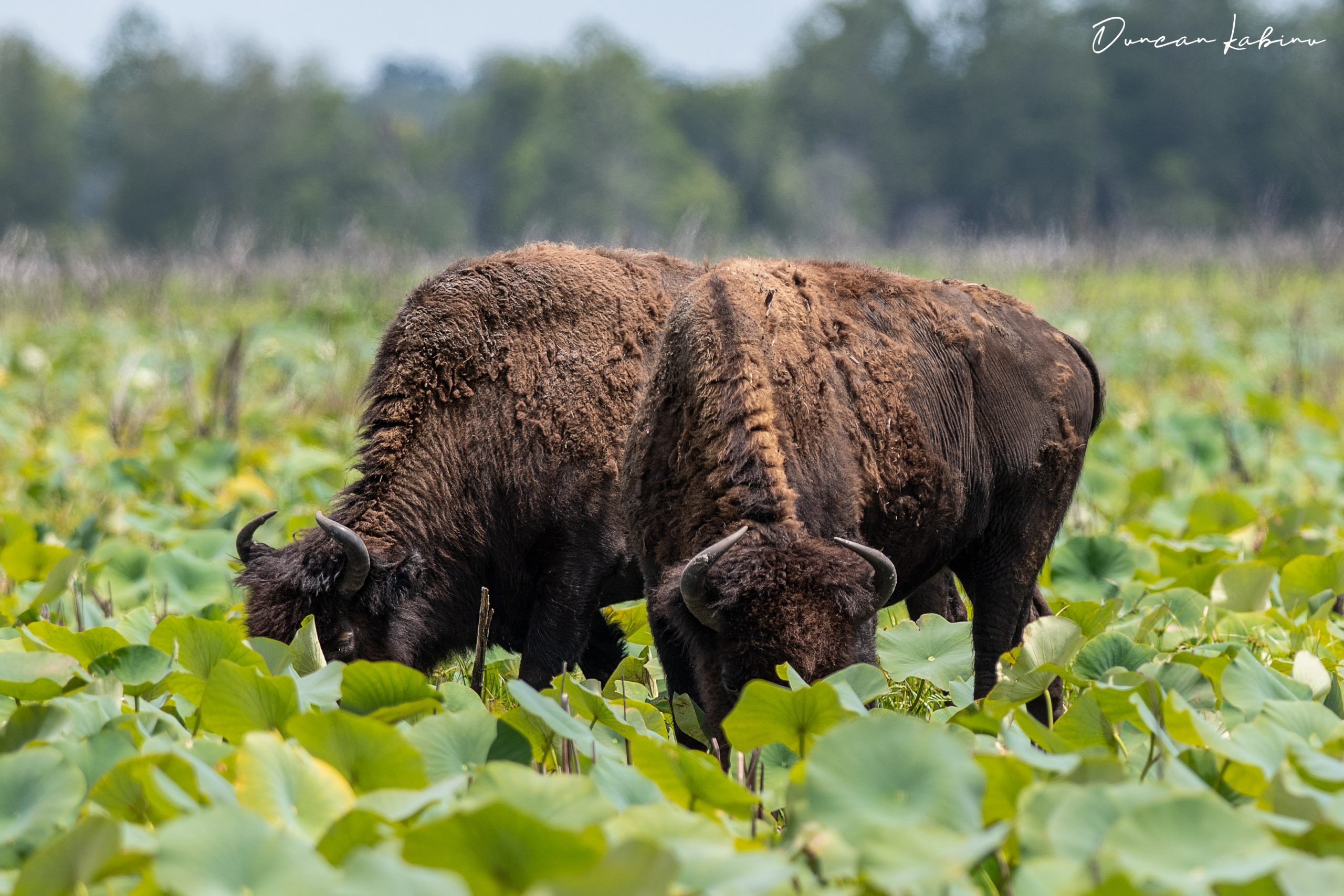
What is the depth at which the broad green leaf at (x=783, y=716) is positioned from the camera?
8.98 ft

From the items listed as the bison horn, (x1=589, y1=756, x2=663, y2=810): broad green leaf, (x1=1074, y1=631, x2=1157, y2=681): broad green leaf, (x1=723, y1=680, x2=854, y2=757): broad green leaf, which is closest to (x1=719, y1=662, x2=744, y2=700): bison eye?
the bison horn

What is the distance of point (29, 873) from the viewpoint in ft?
6.65

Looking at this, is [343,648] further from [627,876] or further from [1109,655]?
[627,876]

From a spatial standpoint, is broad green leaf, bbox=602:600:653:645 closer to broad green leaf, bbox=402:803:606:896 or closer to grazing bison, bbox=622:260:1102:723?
grazing bison, bbox=622:260:1102:723

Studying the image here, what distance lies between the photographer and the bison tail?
4926mm

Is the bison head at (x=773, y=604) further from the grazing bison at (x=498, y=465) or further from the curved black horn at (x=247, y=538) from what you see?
the curved black horn at (x=247, y=538)

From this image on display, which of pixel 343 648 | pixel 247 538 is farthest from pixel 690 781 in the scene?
pixel 247 538

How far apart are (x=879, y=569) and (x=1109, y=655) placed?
677 mm

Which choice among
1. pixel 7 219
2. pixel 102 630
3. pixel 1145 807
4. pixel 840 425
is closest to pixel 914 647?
pixel 840 425

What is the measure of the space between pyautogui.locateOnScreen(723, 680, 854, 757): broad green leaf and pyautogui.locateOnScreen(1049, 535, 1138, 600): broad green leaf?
8.94 ft

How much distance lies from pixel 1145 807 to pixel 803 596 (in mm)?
1361

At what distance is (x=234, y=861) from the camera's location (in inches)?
79.4

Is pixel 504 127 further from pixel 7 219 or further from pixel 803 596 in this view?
pixel 803 596

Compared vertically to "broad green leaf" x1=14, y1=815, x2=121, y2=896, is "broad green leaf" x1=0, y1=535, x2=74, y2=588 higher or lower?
lower
